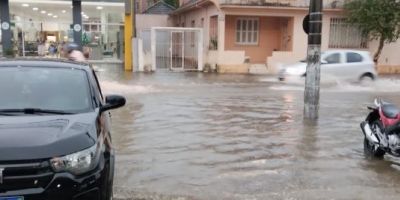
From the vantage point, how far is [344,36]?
28328 mm

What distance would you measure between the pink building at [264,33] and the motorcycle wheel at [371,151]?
718 inches

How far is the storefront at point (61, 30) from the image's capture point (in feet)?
102

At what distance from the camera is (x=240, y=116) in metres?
12.4

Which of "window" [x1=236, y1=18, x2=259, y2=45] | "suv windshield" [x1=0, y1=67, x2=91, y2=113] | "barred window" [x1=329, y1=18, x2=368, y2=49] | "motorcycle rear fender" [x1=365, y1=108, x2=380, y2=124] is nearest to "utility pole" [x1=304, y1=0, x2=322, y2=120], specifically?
"motorcycle rear fender" [x1=365, y1=108, x2=380, y2=124]

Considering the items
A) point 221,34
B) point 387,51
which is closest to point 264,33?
point 221,34

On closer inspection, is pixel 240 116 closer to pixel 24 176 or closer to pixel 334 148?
pixel 334 148

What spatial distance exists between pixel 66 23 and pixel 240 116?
22419 mm

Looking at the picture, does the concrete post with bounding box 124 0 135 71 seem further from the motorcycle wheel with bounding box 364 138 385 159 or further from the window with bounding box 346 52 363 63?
the motorcycle wheel with bounding box 364 138 385 159

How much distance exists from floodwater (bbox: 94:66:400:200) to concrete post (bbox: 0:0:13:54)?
1530 cm

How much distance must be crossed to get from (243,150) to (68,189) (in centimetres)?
490

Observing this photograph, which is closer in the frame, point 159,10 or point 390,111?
point 390,111

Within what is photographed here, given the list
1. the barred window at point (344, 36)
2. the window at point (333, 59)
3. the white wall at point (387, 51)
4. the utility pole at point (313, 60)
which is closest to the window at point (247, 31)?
the barred window at point (344, 36)

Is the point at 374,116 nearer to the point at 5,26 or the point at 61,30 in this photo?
the point at 5,26

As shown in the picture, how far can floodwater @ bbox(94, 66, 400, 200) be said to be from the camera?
21.3 ft
